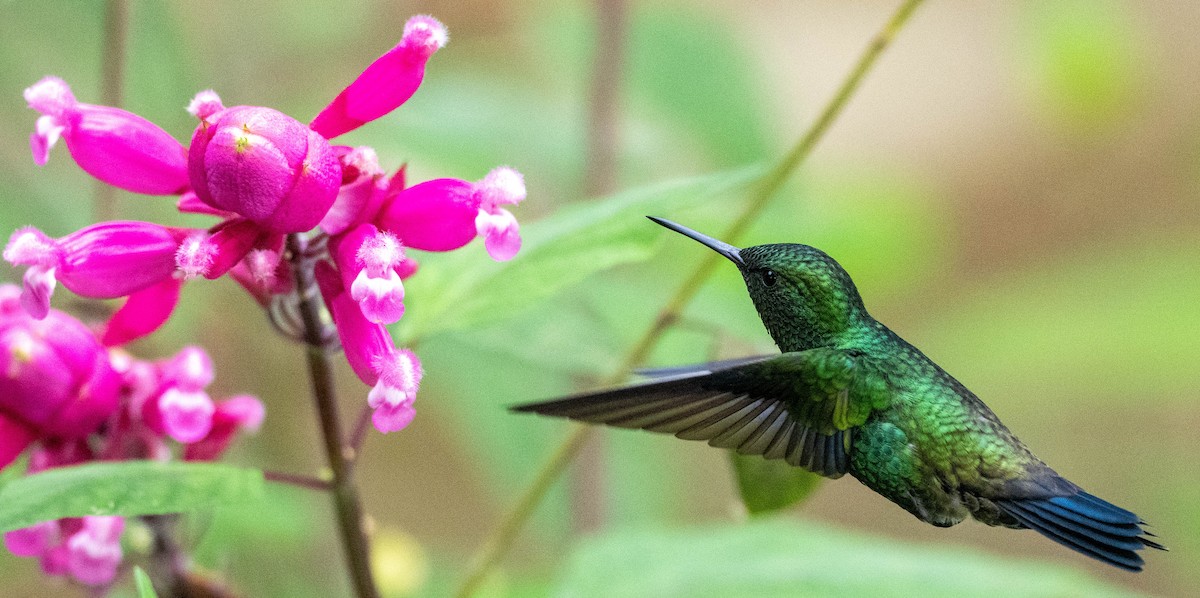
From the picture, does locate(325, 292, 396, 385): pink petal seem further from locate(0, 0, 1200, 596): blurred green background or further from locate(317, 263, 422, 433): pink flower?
locate(0, 0, 1200, 596): blurred green background

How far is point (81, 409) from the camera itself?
2.49 ft

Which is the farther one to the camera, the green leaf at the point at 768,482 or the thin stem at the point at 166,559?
the thin stem at the point at 166,559

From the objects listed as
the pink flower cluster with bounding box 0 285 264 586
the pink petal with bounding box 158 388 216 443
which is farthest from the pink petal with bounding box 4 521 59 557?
the pink petal with bounding box 158 388 216 443

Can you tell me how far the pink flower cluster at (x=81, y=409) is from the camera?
73 centimetres

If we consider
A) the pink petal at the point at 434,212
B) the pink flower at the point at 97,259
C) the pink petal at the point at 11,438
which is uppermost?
the pink petal at the point at 434,212

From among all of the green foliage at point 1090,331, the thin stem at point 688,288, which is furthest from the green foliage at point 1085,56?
the thin stem at point 688,288

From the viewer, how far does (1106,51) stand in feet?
5.38

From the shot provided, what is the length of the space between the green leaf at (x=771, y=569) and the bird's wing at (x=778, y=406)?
1.23 feet

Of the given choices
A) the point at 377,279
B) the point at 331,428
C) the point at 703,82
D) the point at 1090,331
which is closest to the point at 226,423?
the point at 331,428

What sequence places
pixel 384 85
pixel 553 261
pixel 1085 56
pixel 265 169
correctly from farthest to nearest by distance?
pixel 1085 56
pixel 553 261
pixel 384 85
pixel 265 169

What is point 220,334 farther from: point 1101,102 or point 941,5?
point 941,5

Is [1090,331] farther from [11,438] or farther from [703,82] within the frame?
[11,438]

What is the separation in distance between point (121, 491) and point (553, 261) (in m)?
0.32

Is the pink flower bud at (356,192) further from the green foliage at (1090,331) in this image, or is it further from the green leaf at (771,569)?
the green foliage at (1090,331)
